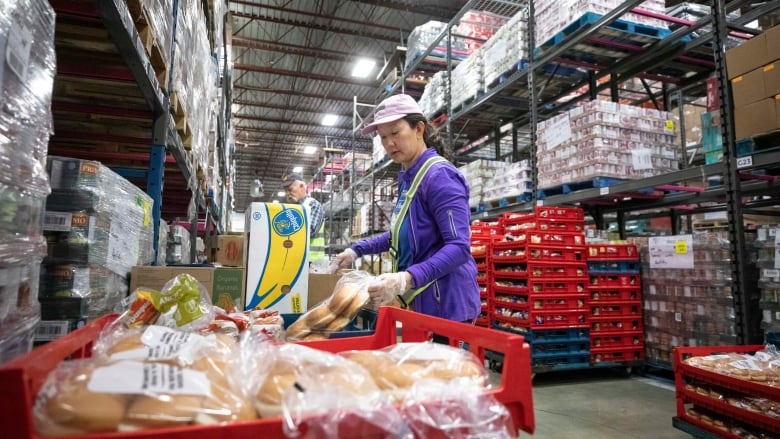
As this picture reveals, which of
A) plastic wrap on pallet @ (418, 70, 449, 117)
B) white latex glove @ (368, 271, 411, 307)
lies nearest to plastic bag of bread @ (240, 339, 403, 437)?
white latex glove @ (368, 271, 411, 307)

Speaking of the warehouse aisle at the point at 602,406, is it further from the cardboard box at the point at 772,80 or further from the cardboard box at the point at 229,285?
the cardboard box at the point at 772,80

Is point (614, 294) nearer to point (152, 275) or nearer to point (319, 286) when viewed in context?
point (319, 286)

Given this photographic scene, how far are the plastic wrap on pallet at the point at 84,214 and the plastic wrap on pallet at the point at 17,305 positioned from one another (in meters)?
0.45

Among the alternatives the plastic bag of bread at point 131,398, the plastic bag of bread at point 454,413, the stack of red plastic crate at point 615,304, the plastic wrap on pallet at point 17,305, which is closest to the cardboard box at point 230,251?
the plastic wrap on pallet at point 17,305

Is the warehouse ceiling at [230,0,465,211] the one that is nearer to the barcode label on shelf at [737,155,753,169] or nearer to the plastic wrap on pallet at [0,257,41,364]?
the barcode label on shelf at [737,155,753,169]

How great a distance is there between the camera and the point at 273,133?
2159 cm

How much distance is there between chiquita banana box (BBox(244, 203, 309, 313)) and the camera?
246 cm

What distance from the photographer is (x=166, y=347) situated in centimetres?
79

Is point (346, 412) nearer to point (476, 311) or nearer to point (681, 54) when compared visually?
point (476, 311)

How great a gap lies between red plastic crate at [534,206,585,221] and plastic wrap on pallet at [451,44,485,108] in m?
2.42

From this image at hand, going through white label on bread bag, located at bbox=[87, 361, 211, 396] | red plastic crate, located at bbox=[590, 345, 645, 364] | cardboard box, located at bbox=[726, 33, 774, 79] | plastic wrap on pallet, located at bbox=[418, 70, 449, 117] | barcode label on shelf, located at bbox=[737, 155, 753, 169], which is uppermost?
plastic wrap on pallet, located at bbox=[418, 70, 449, 117]

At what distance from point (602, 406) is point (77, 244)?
4.33m

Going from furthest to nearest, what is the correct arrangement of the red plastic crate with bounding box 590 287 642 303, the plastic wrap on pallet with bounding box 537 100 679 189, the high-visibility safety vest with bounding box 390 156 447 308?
1. the red plastic crate with bounding box 590 287 642 303
2. the plastic wrap on pallet with bounding box 537 100 679 189
3. the high-visibility safety vest with bounding box 390 156 447 308

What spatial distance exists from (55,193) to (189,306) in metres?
0.96
